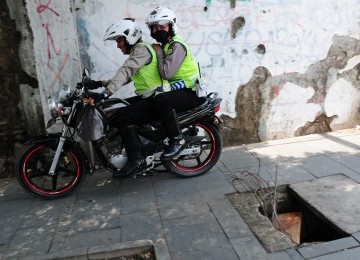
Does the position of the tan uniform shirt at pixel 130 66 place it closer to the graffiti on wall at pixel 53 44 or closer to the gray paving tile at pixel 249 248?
the graffiti on wall at pixel 53 44

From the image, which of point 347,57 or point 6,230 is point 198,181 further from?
point 347,57

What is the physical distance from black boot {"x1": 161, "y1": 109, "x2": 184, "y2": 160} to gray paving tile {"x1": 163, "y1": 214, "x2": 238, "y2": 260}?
0.95 m

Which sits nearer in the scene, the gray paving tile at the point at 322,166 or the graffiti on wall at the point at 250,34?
the gray paving tile at the point at 322,166

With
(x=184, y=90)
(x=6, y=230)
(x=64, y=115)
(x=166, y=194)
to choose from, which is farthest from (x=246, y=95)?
(x=6, y=230)

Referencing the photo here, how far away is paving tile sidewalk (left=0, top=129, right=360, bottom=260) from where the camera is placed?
340 centimetres

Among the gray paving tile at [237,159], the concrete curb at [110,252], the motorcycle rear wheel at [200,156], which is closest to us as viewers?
the concrete curb at [110,252]

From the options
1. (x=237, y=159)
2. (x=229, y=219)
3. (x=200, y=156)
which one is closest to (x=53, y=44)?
(x=200, y=156)

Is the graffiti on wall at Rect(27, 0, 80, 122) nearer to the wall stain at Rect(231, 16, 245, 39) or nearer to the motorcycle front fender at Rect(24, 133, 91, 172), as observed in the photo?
the motorcycle front fender at Rect(24, 133, 91, 172)

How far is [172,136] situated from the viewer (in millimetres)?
4625

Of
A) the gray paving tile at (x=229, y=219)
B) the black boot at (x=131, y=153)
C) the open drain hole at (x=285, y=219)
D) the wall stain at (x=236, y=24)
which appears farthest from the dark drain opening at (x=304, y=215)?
the wall stain at (x=236, y=24)

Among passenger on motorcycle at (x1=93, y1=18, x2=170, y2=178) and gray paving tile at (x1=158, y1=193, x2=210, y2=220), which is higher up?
passenger on motorcycle at (x1=93, y1=18, x2=170, y2=178)

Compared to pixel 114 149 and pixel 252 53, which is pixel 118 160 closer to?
pixel 114 149

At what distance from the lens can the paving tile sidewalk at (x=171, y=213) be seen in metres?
3.40

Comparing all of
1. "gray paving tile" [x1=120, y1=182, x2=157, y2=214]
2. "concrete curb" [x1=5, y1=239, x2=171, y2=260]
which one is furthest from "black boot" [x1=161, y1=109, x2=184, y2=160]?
"concrete curb" [x1=5, y1=239, x2=171, y2=260]
